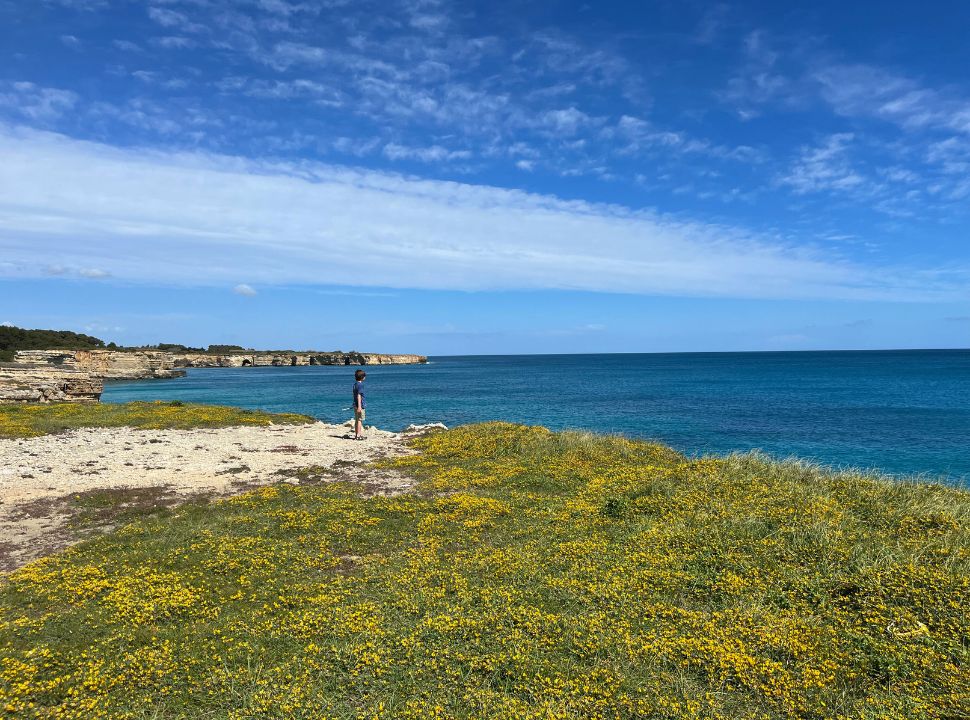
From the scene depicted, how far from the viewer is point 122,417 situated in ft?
124

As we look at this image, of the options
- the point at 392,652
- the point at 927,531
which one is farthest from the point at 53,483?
the point at 927,531

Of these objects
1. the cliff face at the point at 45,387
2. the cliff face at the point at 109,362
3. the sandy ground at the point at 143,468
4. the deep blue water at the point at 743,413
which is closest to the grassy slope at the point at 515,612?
the sandy ground at the point at 143,468

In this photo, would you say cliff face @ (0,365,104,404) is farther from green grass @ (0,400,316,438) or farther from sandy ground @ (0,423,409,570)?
sandy ground @ (0,423,409,570)

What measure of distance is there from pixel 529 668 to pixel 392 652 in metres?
2.45

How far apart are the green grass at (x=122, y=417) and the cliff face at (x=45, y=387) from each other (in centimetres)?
733

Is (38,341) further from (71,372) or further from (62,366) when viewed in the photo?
(71,372)

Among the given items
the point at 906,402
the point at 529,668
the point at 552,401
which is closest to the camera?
the point at 529,668

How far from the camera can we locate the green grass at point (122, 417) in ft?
112

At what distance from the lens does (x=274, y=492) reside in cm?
2003

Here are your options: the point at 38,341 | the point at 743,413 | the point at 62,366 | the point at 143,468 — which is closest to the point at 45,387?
the point at 143,468

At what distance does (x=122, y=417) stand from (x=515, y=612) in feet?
125

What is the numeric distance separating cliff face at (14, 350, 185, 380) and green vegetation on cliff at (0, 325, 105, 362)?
16.6 ft

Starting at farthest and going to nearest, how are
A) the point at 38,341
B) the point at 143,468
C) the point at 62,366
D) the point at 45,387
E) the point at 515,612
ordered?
the point at 38,341, the point at 62,366, the point at 45,387, the point at 143,468, the point at 515,612

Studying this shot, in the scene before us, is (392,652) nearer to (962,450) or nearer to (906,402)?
(962,450)
